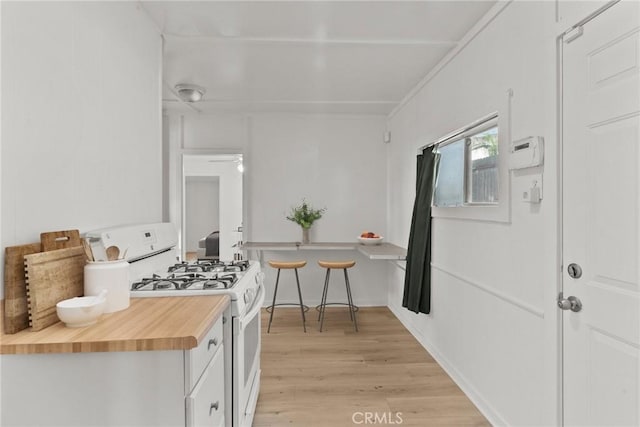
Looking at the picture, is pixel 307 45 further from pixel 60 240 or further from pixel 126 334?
pixel 126 334

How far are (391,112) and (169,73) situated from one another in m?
2.56

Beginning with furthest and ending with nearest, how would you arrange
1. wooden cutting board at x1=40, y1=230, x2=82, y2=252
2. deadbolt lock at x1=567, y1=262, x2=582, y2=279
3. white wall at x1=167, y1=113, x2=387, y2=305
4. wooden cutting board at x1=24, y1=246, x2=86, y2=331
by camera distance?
white wall at x1=167, y1=113, x2=387, y2=305 < deadbolt lock at x1=567, y1=262, x2=582, y2=279 < wooden cutting board at x1=40, y1=230, x2=82, y2=252 < wooden cutting board at x1=24, y1=246, x2=86, y2=331

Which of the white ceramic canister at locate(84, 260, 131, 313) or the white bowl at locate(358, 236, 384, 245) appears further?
the white bowl at locate(358, 236, 384, 245)

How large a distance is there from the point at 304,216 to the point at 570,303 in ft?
10.6

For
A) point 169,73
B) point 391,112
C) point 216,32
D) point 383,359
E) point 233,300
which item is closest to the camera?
point 233,300

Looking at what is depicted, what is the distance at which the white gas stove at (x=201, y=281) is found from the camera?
1.66 meters

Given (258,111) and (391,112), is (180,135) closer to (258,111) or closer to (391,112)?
(258,111)

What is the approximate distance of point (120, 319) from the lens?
1321 millimetres

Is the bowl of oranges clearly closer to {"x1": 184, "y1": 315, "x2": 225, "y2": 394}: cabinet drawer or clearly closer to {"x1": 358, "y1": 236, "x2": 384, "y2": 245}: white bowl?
{"x1": 358, "y1": 236, "x2": 384, "y2": 245}: white bowl

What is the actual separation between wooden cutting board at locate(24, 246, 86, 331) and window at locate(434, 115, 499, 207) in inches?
85.4

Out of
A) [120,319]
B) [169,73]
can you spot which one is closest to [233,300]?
[120,319]

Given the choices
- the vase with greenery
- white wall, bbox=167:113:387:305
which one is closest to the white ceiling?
white wall, bbox=167:113:387:305

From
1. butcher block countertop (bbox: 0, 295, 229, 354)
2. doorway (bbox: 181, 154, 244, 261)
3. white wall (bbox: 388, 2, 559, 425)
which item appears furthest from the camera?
doorway (bbox: 181, 154, 244, 261)

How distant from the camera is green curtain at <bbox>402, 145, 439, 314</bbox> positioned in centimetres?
310
